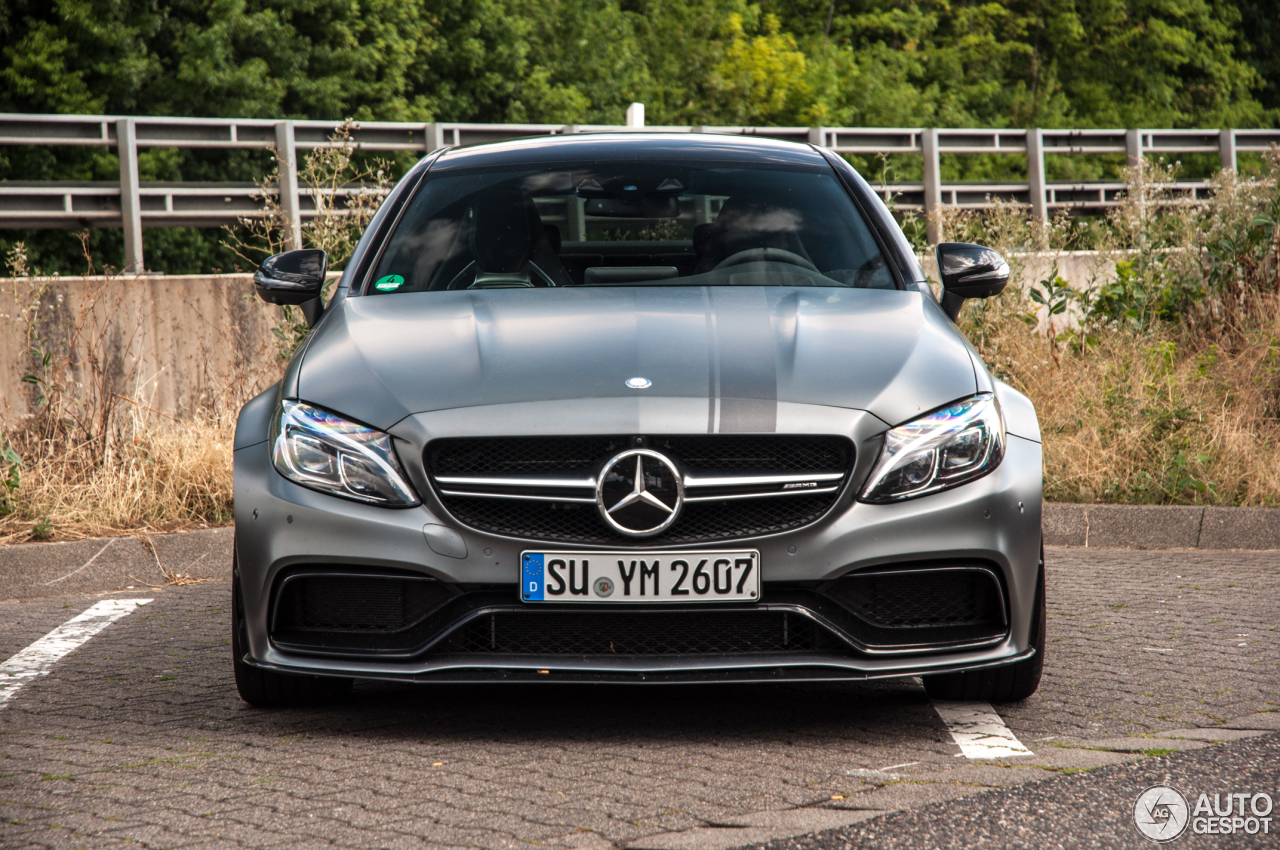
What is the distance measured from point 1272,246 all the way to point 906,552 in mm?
7033

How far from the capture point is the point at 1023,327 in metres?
9.05

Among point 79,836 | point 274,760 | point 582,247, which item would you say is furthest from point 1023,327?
point 79,836

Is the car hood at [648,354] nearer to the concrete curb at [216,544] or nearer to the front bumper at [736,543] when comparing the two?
the front bumper at [736,543]

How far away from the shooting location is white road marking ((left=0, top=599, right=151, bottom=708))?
4645 mm

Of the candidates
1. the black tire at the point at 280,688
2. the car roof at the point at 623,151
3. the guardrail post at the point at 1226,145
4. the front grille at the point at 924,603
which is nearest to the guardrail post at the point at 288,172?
the car roof at the point at 623,151

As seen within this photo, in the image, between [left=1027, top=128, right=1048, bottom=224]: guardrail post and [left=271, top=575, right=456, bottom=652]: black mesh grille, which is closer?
[left=271, top=575, right=456, bottom=652]: black mesh grille

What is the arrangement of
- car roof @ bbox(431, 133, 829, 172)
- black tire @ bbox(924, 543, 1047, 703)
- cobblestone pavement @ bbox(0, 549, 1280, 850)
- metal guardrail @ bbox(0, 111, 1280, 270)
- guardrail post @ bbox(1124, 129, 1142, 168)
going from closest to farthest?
cobblestone pavement @ bbox(0, 549, 1280, 850), black tire @ bbox(924, 543, 1047, 703), car roof @ bbox(431, 133, 829, 172), metal guardrail @ bbox(0, 111, 1280, 270), guardrail post @ bbox(1124, 129, 1142, 168)

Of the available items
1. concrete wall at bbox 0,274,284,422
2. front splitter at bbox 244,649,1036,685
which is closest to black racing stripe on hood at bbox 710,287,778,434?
front splitter at bbox 244,649,1036,685

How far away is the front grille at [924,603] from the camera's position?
3.50 meters

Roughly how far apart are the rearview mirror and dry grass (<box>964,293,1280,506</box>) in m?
4.43

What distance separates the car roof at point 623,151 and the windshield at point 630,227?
0.06 m

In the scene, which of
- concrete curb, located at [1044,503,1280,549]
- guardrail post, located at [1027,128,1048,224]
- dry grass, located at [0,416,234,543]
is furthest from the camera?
guardrail post, located at [1027,128,1048,224]

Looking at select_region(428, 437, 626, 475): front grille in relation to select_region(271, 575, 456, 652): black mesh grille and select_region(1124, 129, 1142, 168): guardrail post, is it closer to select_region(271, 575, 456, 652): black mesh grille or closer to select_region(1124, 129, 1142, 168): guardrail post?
select_region(271, 575, 456, 652): black mesh grille

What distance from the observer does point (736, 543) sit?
11.2 feet
